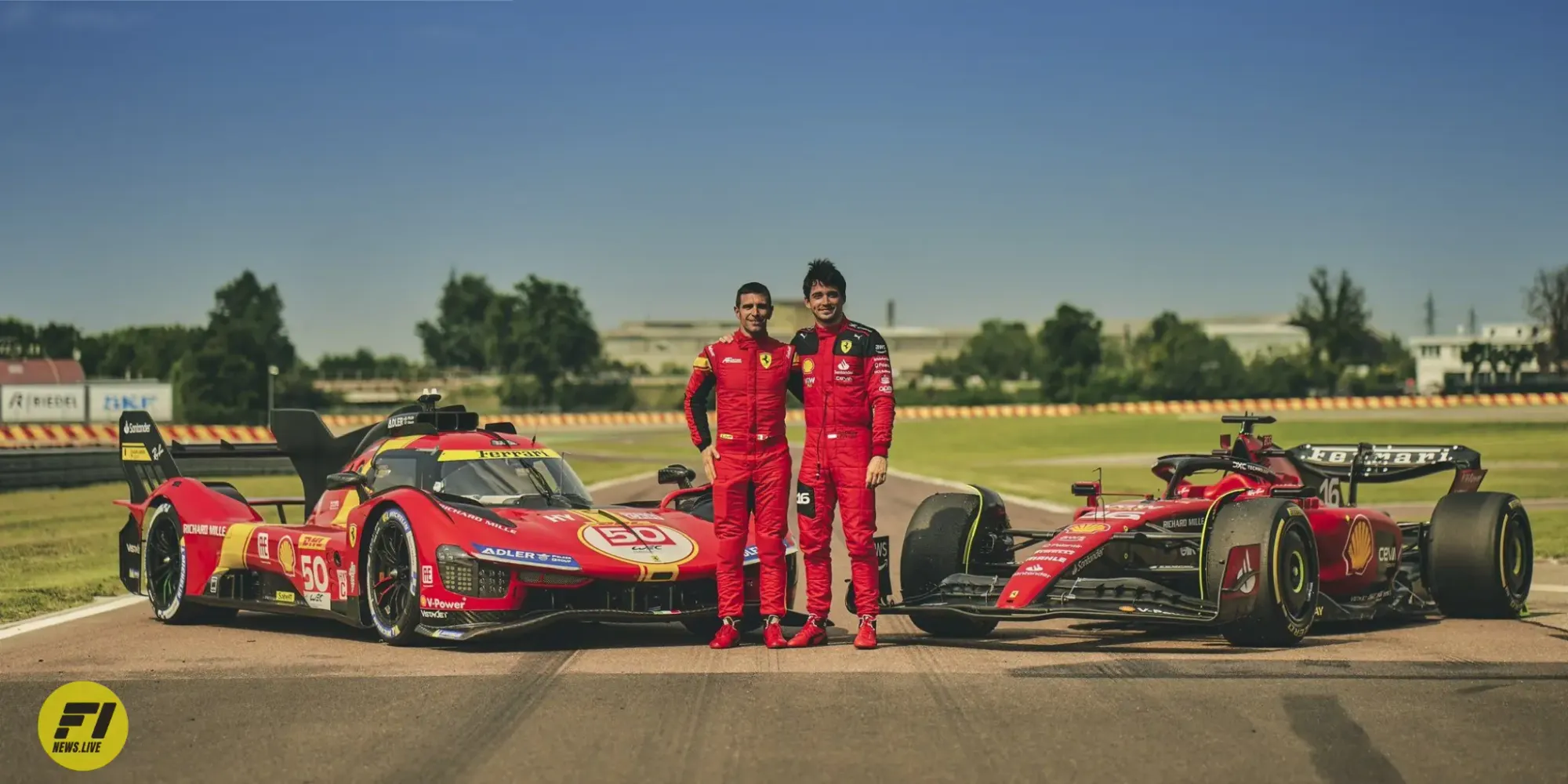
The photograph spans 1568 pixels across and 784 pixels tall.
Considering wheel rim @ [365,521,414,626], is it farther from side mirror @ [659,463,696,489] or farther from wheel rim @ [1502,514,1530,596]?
wheel rim @ [1502,514,1530,596]

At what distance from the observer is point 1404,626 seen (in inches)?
480

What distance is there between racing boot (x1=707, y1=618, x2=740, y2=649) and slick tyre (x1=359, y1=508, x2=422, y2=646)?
5.91 ft

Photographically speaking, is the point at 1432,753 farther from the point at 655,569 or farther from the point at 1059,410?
the point at 1059,410

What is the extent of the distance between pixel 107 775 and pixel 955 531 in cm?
635

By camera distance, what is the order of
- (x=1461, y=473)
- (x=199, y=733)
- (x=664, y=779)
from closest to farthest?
(x=664, y=779) < (x=199, y=733) < (x=1461, y=473)

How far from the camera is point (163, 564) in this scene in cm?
1297

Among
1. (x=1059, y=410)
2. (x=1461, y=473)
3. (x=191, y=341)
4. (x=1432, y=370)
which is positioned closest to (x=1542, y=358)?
(x=1432, y=370)

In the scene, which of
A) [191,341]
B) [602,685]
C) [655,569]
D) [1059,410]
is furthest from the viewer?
[191,341]

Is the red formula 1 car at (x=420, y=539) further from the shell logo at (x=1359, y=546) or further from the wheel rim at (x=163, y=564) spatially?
A: the shell logo at (x=1359, y=546)

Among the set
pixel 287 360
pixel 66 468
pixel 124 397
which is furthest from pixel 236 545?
pixel 287 360

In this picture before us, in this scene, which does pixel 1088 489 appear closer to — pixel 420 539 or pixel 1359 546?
pixel 1359 546

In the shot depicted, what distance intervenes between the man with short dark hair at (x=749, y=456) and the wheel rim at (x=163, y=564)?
4497mm

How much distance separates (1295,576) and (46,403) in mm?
74534

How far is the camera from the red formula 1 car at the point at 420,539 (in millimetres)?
10289
